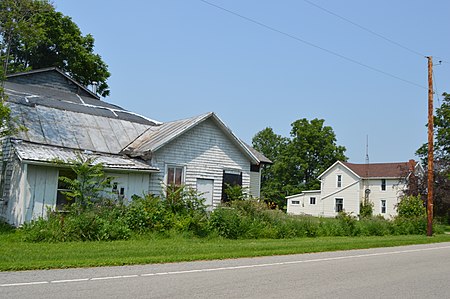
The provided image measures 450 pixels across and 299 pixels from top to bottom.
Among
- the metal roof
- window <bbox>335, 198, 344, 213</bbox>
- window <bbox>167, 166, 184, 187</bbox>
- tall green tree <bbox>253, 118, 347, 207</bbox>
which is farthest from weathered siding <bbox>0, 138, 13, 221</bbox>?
tall green tree <bbox>253, 118, 347, 207</bbox>

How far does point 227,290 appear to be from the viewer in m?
8.34

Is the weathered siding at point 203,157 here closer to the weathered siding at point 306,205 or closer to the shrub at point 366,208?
the shrub at point 366,208

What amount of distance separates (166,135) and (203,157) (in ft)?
7.31

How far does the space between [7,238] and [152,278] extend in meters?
7.49

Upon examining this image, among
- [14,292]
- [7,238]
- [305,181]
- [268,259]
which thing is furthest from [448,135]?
[14,292]

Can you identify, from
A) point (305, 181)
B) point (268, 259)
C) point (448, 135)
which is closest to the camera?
point (268, 259)

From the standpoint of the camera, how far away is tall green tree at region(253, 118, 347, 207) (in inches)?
3179

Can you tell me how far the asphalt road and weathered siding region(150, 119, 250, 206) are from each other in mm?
9940

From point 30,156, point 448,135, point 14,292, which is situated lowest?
point 14,292

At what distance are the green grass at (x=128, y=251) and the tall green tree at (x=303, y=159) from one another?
208 ft

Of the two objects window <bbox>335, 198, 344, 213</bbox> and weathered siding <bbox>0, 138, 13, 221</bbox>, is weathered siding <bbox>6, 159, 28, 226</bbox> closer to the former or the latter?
weathered siding <bbox>0, 138, 13, 221</bbox>

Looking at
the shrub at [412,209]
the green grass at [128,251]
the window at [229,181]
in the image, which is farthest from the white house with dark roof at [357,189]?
the green grass at [128,251]

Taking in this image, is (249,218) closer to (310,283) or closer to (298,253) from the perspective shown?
(298,253)

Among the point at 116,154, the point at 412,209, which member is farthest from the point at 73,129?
the point at 412,209
